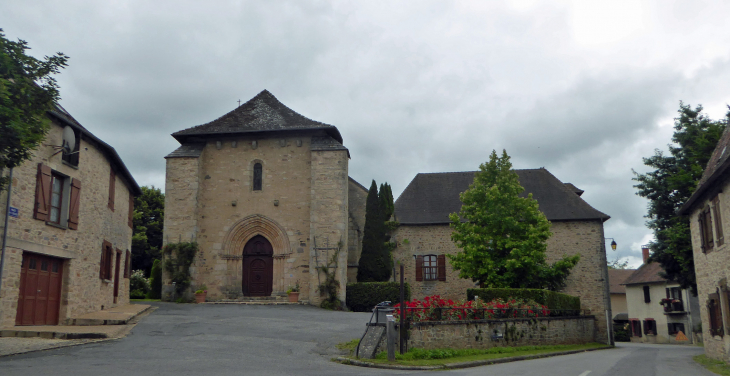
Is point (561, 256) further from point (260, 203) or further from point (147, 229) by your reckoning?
point (147, 229)

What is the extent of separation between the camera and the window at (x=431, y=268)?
28.9 m

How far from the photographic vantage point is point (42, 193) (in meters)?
14.0

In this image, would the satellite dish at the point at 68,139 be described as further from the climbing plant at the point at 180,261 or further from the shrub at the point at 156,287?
the shrub at the point at 156,287

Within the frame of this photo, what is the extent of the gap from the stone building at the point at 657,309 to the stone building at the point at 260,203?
21.0 metres

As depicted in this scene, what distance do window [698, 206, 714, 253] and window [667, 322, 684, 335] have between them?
83.2 feet

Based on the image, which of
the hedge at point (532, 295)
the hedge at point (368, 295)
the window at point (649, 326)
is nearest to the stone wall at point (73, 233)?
the hedge at point (368, 295)

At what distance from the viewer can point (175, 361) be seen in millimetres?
9570

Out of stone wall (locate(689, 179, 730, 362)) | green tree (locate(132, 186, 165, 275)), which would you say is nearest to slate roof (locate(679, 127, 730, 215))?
stone wall (locate(689, 179, 730, 362))

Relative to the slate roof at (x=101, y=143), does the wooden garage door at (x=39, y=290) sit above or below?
below

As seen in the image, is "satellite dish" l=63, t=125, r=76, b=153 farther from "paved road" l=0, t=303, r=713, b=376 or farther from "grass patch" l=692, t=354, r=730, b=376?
"grass patch" l=692, t=354, r=730, b=376

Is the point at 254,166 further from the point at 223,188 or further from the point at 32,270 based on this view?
the point at 32,270

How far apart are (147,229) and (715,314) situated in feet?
112

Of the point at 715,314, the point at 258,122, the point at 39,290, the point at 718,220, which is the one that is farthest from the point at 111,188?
the point at 715,314

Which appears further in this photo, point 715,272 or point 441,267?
point 441,267
